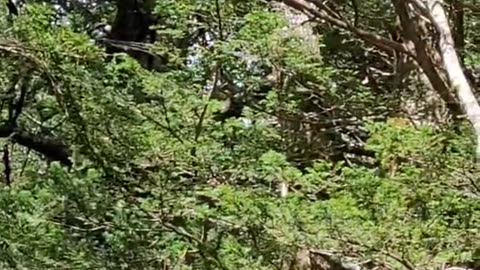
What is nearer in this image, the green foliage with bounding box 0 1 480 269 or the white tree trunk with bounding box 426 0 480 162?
the green foliage with bounding box 0 1 480 269

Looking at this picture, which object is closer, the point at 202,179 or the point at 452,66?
the point at 452,66

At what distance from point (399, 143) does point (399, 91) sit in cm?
139

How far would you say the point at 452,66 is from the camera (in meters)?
3.68

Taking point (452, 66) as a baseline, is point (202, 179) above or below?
below

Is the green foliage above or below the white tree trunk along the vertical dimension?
below

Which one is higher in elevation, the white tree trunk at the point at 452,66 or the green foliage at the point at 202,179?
the white tree trunk at the point at 452,66

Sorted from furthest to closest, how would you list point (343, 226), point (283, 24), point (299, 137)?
point (299, 137)
point (283, 24)
point (343, 226)

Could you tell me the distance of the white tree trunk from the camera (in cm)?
341

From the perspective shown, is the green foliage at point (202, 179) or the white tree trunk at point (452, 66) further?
the white tree trunk at point (452, 66)

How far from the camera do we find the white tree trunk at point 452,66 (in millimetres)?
3409

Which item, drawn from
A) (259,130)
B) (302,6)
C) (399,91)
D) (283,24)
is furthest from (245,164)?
(399,91)

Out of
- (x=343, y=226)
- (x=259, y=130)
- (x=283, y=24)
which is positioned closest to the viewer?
(x=343, y=226)

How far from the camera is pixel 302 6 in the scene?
13.9 feet

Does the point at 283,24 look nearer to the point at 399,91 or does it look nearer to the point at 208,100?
the point at 208,100
